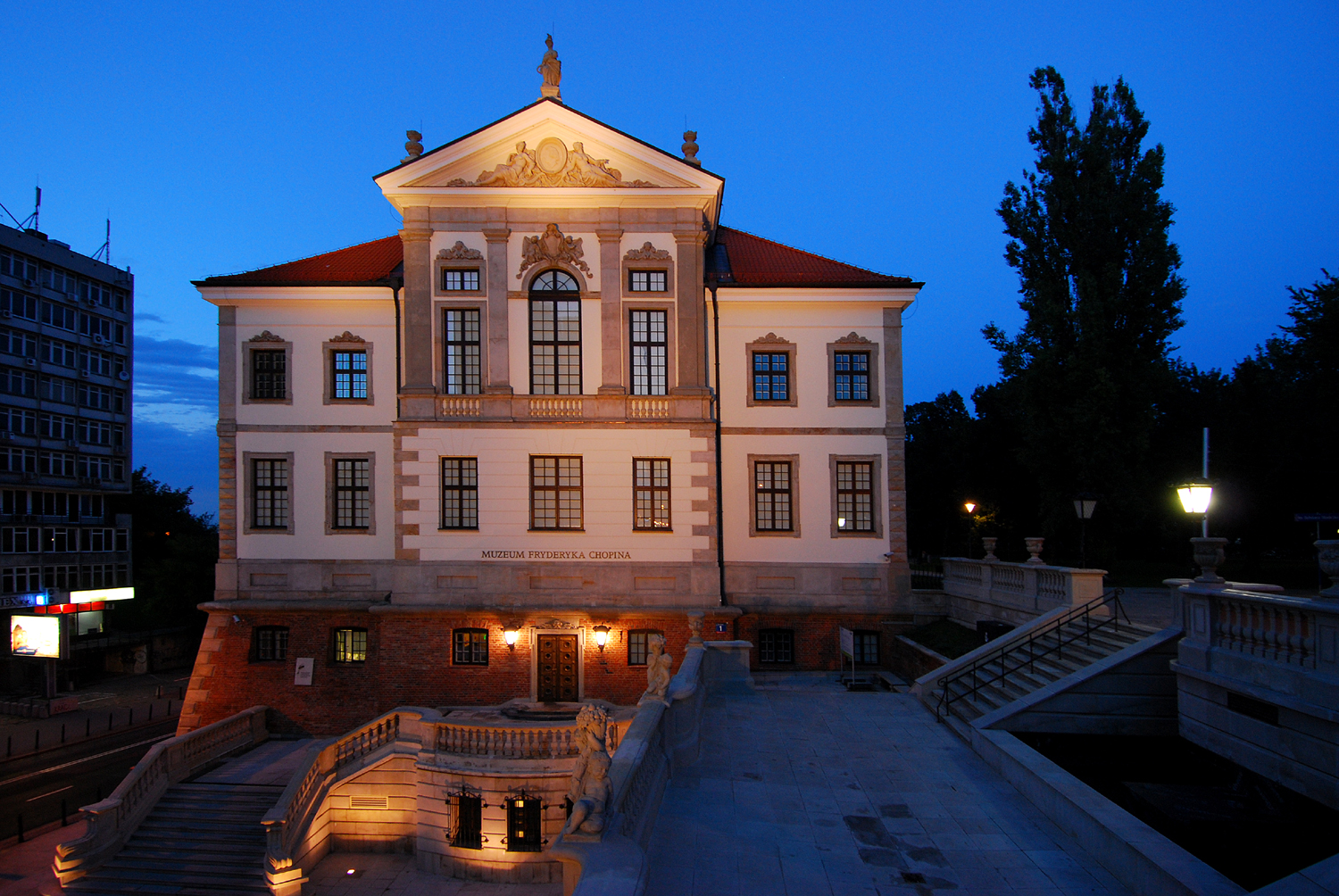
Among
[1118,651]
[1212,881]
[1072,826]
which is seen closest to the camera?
[1212,881]

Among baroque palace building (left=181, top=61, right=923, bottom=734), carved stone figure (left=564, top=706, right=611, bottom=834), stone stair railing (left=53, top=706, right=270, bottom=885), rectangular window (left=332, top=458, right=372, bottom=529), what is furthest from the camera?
rectangular window (left=332, top=458, right=372, bottom=529)

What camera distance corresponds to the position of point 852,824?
1039 centimetres

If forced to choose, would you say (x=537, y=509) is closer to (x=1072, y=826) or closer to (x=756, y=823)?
(x=756, y=823)

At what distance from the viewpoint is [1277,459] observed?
30438mm

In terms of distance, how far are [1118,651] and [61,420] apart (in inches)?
2435

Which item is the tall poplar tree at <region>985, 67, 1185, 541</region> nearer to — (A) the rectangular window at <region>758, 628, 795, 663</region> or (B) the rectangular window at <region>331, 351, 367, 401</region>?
(A) the rectangular window at <region>758, 628, 795, 663</region>

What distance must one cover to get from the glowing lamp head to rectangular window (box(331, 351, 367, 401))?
2264 centimetres

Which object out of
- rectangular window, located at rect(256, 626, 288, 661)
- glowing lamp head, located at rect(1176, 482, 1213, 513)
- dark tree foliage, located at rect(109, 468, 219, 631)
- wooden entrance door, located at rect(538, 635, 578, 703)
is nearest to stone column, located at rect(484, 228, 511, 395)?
wooden entrance door, located at rect(538, 635, 578, 703)

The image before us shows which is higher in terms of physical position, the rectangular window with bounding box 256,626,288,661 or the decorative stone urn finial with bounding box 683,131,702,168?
the decorative stone urn finial with bounding box 683,131,702,168

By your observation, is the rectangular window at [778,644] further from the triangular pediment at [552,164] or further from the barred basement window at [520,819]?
the triangular pediment at [552,164]

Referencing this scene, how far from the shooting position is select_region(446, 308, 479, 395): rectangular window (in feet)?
82.6

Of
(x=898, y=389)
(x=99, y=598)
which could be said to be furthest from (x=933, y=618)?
(x=99, y=598)

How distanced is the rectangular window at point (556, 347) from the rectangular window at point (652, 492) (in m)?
3.18

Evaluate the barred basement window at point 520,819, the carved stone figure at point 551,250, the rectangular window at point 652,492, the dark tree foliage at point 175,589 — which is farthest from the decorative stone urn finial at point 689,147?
the dark tree foliage at point 175,589
